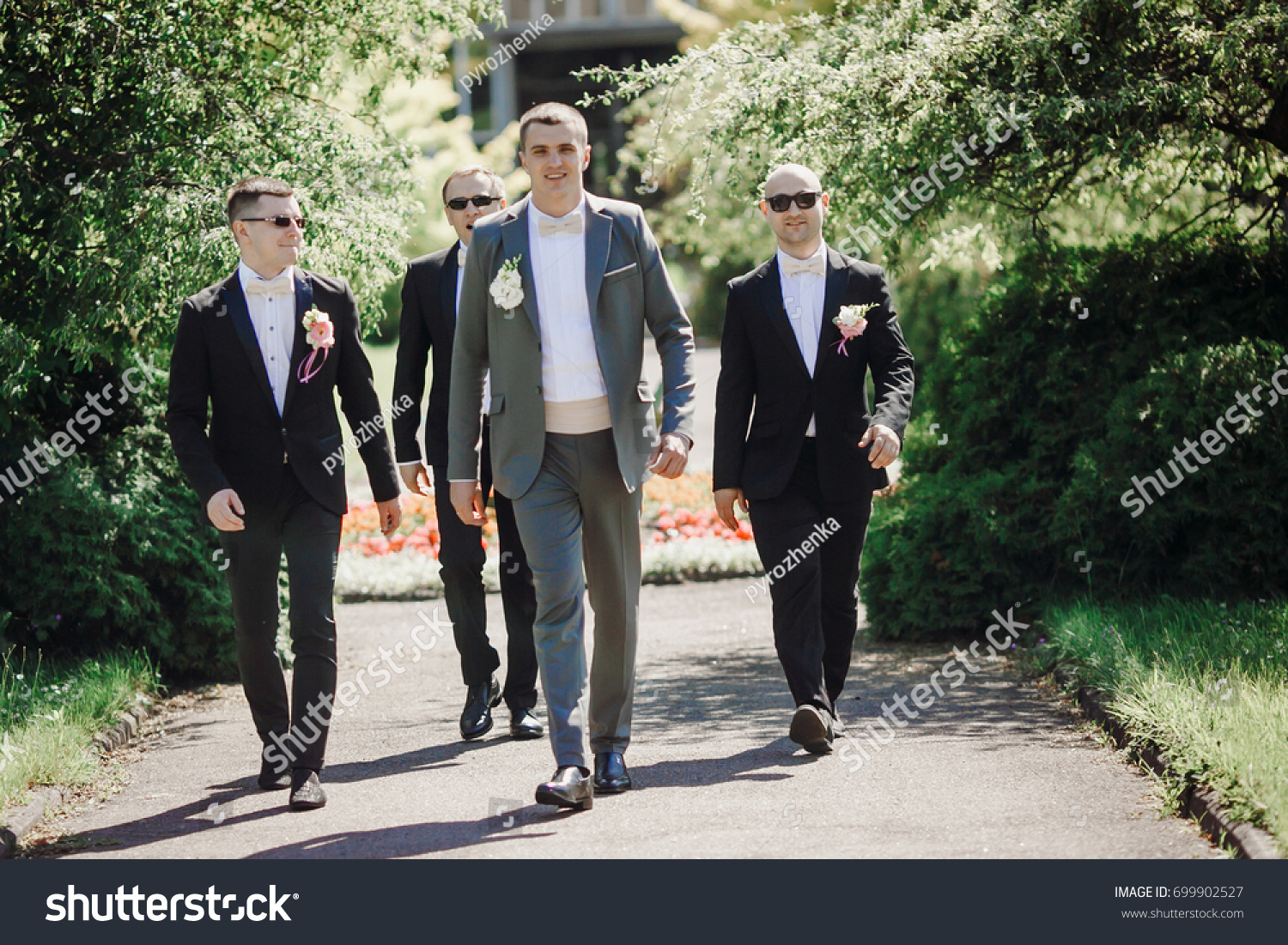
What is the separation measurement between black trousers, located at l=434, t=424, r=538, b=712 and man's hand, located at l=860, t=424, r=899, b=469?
1.60 meters

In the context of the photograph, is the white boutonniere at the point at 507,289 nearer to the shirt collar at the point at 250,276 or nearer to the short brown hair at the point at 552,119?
the short brown hair at the point at 552,119

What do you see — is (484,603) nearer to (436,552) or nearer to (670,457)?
(670,457)

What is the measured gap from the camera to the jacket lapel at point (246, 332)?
544 centimetres

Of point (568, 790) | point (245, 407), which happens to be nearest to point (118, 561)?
point (245, 407)

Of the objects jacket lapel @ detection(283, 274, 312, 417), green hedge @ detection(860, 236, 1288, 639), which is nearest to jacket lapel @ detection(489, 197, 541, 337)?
jacket lapel @ detection(283, 274, 312, 417)

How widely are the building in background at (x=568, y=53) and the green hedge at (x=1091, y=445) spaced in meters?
31.9

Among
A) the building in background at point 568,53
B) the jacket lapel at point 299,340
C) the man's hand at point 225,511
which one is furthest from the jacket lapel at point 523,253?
the building in background at point 568,53

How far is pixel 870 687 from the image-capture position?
7227 mm

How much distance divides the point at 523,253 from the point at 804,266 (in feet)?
4.20

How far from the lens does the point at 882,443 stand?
18.4ft

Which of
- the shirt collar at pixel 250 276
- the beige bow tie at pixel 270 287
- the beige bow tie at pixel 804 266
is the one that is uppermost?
the shirt collar at pixel 250 276

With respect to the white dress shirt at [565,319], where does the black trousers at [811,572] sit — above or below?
below

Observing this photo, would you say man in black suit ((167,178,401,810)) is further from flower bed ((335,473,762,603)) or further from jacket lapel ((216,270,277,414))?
flower bed ((335,473,762,603))

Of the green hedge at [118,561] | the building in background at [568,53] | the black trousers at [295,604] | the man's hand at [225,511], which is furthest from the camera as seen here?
the building in background at [568,53]
